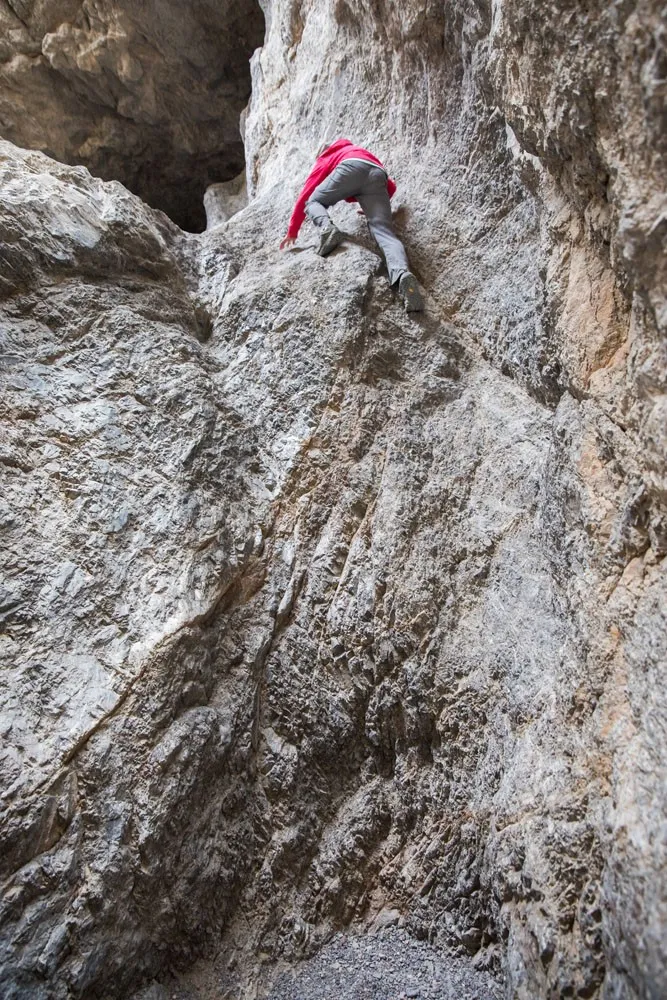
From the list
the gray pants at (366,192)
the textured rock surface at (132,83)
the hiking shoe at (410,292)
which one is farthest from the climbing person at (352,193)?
the textured rock surface at (132,83)

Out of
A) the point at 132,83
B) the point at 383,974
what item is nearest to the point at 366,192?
the point at 383,974

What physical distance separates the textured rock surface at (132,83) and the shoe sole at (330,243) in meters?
5.56

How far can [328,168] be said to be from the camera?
15.4 ft

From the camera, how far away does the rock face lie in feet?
7.39

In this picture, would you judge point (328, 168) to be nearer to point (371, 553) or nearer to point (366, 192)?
point (366, 192)

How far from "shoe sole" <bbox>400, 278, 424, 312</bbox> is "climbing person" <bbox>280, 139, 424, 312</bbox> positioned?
0.16m

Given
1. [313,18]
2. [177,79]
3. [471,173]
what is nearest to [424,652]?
[471,173]

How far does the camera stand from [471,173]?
4.40 m

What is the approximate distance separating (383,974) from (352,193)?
459 cm

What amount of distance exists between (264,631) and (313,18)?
5.76 metres

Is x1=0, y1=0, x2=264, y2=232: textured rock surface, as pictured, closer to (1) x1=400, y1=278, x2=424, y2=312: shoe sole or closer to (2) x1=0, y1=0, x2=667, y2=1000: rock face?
(2) x1=0, y1=0, x2=667, y2=1000: rock face

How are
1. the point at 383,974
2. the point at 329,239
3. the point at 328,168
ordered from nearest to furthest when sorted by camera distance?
the point at 383,974, the point at 329,239, the point at 328,168

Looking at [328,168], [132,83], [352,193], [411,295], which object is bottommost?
[411,295]

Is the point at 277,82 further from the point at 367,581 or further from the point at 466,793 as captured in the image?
the point at 466,793
